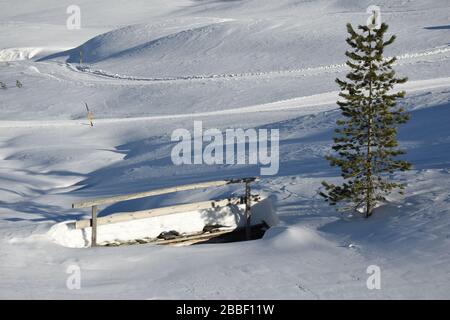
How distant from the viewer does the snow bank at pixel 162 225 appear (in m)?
10.9

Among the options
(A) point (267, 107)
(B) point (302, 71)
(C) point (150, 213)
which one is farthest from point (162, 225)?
(B) point (302, 71)

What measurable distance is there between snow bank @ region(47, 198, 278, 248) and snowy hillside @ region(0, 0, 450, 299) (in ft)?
0.85

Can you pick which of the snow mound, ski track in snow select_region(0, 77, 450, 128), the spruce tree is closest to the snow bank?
the spruce tree

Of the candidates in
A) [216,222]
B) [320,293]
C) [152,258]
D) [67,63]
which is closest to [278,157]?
[216,222]

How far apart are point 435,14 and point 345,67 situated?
16535mm

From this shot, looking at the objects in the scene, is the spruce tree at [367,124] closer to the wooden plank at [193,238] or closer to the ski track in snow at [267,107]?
the wooden plank at [193,238]

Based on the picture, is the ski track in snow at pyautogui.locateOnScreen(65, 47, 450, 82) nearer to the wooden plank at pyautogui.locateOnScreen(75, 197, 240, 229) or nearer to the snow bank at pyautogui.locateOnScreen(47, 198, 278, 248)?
the snow bank at pyautogui.locateOnScreen(47, 198, 278, 248)

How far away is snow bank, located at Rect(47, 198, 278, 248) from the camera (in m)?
10.9

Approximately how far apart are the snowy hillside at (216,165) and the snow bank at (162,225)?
26 centimetres

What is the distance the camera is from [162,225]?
11766 millimetres

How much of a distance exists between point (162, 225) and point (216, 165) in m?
5.68

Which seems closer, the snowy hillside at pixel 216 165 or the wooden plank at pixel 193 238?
the snowy hillside at pixel 216 165

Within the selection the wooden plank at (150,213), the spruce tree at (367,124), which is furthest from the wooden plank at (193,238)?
the spruce tree at (367,124)
